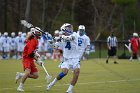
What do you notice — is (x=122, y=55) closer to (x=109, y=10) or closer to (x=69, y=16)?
(x=69, y=16)

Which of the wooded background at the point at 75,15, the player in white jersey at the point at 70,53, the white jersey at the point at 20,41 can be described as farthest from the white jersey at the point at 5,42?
the player in white jersey at the point at 70,53

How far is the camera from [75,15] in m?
69.6

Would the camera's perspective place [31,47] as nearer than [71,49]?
No

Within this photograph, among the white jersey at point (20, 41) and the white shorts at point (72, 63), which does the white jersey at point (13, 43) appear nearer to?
the white jersey at point (20, 41)

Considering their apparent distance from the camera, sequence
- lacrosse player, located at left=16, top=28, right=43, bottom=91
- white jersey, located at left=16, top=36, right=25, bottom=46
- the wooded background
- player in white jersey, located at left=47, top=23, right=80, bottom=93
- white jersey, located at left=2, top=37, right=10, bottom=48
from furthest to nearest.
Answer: the wooded background → white jersey, located at left=16, top=36, right=25, bottom=46 → white jersey, located at left=2, top=37, right=10, bottom=48 → lacrosse player, located at left=16, top=28, right=43, bottom=91 → player in white jersey, located at left=47, top=23, right=80, bottom=93

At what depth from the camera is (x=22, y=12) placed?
66562 mm

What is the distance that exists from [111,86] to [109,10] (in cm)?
4997

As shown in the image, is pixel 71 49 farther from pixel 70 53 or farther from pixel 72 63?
pixel 72 63

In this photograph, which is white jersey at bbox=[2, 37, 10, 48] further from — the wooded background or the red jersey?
the red jersey

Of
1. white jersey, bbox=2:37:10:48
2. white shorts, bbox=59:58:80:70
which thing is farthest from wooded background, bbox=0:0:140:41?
white shorts, bbox=59:58:80:70

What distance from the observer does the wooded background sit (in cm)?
6347

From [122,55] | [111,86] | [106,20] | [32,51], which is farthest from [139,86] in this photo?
[106,20]

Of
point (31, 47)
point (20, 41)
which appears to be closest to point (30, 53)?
point (31, 47)

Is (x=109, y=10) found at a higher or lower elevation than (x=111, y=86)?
higher
